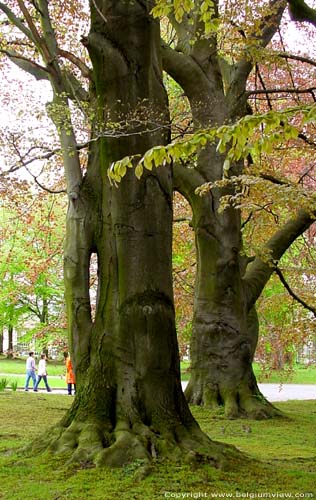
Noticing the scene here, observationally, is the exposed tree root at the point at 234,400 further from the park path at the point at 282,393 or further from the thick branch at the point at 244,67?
the park path at the point at 282,393

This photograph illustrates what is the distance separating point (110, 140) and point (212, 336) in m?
5.95

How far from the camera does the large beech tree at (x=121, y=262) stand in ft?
16.8

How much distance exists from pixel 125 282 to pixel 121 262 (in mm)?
201

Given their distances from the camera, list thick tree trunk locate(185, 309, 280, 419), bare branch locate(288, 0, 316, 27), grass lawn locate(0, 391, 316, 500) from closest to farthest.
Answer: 1. grass lawn locate(0, 391, 316, 500)
2. bare branch locate(288, 0, 316, 27)
3. thick tree trunk locate(185, 309, 280, 419)

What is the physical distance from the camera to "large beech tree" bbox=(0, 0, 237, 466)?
5.12 meters

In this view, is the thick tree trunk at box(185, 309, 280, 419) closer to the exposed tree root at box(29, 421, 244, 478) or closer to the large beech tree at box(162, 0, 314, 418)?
the large beech tree at box(162, 0, 314, 418)

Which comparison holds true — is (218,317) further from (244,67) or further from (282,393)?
(282,393)

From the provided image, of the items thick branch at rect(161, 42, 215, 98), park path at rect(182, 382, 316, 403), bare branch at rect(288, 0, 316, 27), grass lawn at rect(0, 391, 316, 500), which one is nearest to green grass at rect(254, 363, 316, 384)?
park path at rect(182, 382, 316, 403)

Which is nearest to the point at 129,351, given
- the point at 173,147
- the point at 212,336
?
the point at 173,147

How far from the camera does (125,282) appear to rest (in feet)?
17.9

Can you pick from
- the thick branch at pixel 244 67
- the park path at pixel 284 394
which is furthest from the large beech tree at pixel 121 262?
the park path at pixel 284 394

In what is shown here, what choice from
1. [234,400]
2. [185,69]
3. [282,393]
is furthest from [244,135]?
[282,393]

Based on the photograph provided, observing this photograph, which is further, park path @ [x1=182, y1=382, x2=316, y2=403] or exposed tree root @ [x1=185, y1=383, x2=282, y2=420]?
park path @ [x1=182, y1=382, x2=316, y2=403]

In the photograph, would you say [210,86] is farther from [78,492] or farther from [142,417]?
[78,492]
